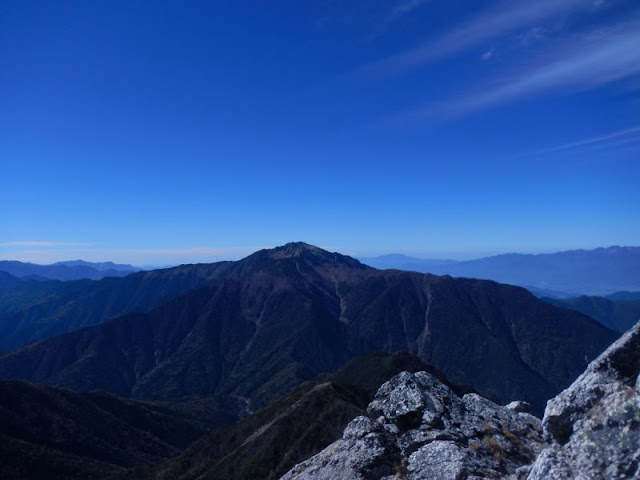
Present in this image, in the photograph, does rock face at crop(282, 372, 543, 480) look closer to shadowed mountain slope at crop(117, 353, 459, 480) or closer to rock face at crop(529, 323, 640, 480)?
rock face at crop(529, 323, 640, 480)

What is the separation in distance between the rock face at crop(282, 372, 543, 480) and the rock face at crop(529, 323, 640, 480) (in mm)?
4095

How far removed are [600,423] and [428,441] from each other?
8.03 meters

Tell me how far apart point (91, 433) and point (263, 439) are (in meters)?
112

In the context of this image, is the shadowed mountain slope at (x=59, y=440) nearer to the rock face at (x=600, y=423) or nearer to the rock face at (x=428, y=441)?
the rock face at (x=428, y=441)

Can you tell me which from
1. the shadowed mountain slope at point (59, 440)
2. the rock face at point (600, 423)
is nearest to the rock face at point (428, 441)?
the rock face at point (600, 423)

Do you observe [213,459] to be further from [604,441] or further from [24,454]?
[604,441]

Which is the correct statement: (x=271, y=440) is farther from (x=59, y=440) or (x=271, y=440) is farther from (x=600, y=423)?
(x=600, y=423)

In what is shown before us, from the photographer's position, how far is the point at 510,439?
1828cm

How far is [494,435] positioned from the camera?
60.4 feet

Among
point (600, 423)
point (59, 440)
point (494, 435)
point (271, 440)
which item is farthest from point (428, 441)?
point (59, 440)

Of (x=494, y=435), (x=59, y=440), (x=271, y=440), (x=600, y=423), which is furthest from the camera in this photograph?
(x=59, y=440)

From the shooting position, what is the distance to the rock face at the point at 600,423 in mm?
10680

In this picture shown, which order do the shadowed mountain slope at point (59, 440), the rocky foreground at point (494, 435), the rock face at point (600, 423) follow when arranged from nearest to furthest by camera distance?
the rock face at point (600, 423) → the rocky foreground at point (494, 435) → the shadowed mountain slope at point (59, 440)

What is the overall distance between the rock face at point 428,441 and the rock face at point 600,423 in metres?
4.09
